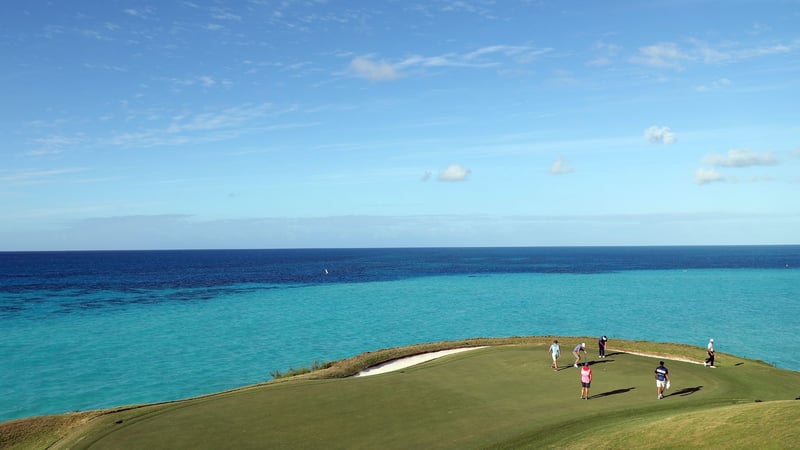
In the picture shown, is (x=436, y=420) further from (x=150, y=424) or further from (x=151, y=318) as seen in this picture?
(x=151, y=318)

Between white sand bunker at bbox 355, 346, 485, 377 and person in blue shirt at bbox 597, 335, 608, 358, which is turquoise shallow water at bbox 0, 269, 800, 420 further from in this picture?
person in blue shirt at bbox 597, 335, 608, 358

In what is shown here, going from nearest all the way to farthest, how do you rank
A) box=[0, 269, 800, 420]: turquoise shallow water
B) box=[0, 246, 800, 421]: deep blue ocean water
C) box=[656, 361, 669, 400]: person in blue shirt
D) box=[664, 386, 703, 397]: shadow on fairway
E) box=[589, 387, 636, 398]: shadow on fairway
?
box=[656, 361, 669, 400]: person in blue shirt < box=[664, 386, 703, 397]: shadow on fairway < box=[589, 387, 636, 398]: shadow on fairway < box=[0, 269, 800, 420]: turquoise shallow water < box=[0, 246, 800, 421]: deep blue ocean water

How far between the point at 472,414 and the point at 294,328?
141ft

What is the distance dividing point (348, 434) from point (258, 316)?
54159mm

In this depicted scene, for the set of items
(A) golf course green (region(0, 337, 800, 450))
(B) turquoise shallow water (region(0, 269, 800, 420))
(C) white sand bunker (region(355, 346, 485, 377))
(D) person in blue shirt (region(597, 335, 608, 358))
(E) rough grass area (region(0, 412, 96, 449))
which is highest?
(D) person in blue shirt (region(597, 335, 608, 358))

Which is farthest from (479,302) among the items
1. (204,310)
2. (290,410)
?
(290,410)

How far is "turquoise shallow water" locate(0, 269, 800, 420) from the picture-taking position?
133 feet

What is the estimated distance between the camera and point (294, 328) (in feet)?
208

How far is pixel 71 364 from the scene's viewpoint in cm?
4466

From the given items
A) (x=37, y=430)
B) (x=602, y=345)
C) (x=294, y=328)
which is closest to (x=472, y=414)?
(x=602, y=345)

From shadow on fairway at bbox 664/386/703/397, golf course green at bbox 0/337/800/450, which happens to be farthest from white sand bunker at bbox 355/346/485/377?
shadow on fairway at bbox 664/386/703/397

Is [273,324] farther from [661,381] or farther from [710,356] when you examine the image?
[661,381]

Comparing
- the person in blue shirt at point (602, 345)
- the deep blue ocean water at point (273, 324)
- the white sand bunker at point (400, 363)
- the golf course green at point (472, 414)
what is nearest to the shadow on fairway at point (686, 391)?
the golf course green at point (472, 414)

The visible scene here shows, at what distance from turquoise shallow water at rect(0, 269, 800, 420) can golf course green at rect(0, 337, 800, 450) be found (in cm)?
1340
